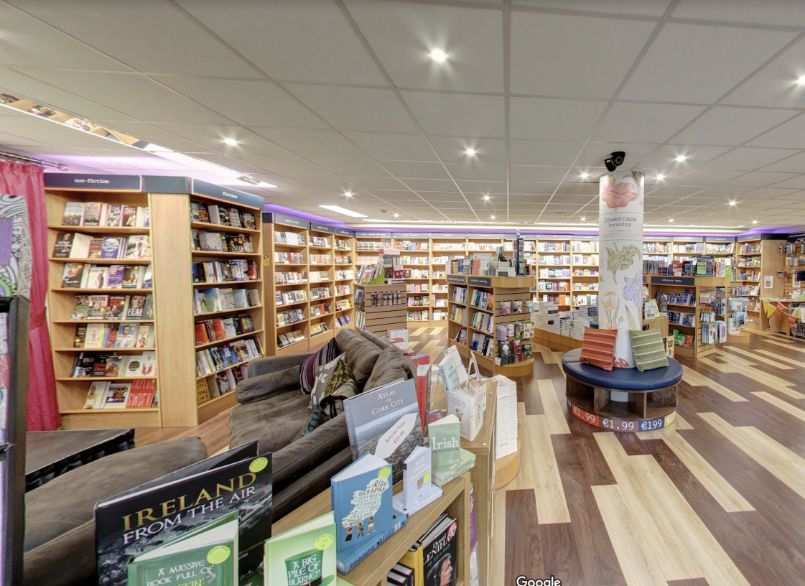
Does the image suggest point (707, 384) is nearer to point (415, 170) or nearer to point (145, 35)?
point (415, 170)

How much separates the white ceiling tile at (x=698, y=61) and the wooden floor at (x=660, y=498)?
2.80 metres

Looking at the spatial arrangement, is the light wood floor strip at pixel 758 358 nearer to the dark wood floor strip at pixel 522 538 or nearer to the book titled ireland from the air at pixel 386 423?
the dark wood floor strip at pixel 522 538

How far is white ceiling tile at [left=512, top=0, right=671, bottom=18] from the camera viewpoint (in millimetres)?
1401

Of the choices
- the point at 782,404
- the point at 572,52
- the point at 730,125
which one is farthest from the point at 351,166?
the point at 782,404

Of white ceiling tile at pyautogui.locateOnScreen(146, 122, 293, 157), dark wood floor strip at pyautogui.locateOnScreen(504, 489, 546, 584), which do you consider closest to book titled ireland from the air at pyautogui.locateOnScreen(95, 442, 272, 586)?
dark wood floor strip at pyautogui.locateOnScreen(504, 489, 546, 584)

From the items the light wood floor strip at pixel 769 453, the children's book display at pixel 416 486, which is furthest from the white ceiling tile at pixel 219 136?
the light wood floor strip at pixel 769 453

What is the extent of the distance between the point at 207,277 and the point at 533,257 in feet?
28.6

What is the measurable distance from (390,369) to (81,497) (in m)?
1.83

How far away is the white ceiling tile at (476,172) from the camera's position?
374 cm

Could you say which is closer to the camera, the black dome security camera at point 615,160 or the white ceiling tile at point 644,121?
the white ceiling tile at point 644,121

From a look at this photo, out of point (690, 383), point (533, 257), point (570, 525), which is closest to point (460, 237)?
point (533, 257)

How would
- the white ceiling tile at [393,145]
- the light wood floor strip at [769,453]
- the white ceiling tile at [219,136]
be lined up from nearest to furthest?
the light wood floor strip at [769,453], the white ceiling tile at [219,136], the white ceiling tile at [393,145]

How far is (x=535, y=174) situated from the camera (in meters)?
4.01

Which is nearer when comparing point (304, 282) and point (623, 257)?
point (623, 257)
